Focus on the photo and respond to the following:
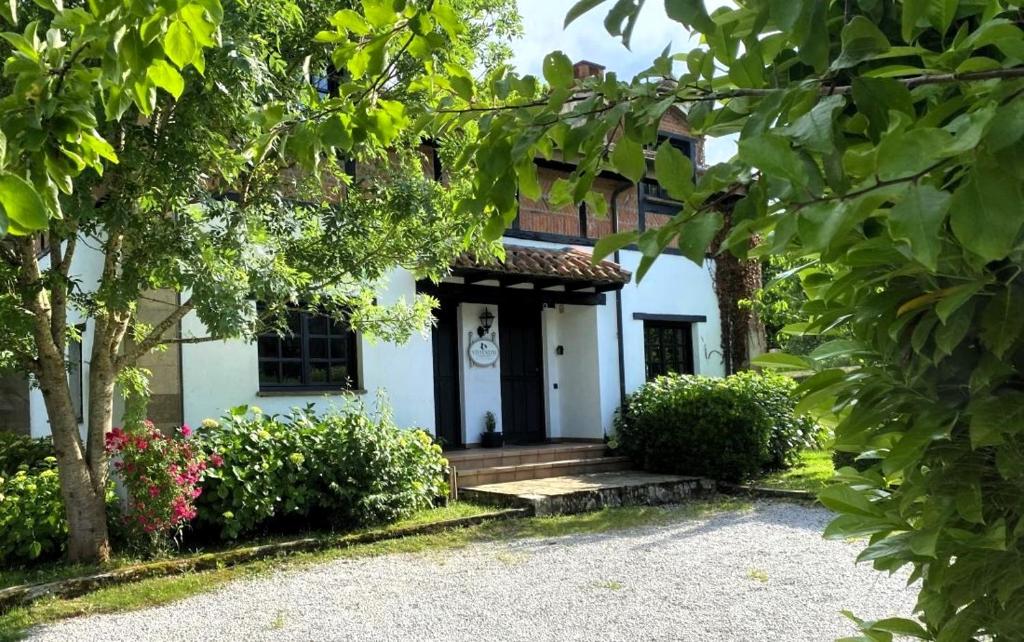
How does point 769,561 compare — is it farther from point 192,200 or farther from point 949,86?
point 949,86

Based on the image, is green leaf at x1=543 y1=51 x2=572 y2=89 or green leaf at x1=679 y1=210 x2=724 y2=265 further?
green leaf at x1=543 y1=51 x2=572 y2=89

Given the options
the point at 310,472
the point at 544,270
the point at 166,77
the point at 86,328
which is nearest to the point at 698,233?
the point at 166,77

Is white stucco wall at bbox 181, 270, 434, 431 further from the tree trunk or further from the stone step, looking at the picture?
the tree trunk

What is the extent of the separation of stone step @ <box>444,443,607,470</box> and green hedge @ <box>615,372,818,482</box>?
0.58 metres

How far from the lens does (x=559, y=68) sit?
1.40 meters

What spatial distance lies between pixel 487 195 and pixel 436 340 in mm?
10392


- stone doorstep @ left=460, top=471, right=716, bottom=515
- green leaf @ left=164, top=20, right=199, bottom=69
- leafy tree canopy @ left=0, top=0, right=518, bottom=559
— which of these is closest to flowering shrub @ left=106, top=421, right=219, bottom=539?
leafy tree canopy @ left=0, top=0, right=518, bottom=559

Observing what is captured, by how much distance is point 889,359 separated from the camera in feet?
4.60

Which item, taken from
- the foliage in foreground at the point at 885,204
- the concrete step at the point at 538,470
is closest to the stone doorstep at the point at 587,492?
the concrete step at the point at 538,470

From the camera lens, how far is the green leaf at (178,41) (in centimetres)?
156

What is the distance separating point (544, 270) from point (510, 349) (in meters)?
2.05

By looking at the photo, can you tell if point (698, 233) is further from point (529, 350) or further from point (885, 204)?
point (529, 350)

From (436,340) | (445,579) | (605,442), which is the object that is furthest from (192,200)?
(605,442)

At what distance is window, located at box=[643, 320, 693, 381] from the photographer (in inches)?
539
